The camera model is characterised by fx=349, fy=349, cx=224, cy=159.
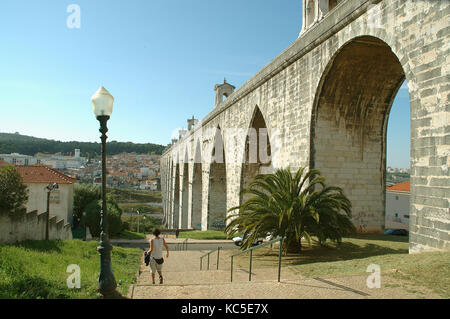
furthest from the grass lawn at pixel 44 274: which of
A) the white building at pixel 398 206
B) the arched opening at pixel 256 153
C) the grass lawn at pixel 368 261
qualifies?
the white building at pixel 398 206

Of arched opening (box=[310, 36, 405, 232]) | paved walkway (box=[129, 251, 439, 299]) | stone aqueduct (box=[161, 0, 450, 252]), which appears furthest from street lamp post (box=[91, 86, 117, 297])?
arched opening (box=[310, 36, 405, 232])

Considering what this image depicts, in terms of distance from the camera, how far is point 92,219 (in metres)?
23.9

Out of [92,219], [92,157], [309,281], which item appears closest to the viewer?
[309,281]

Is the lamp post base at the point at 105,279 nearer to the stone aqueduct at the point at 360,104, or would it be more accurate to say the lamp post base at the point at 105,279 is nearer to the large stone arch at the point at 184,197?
the stone aqueduct at the point at 360,104

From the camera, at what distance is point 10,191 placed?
34.6 ft

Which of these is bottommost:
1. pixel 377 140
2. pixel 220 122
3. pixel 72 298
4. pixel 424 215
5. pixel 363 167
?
pixel 72 298

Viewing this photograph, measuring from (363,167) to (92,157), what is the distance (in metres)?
140

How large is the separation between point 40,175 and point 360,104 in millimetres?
22005

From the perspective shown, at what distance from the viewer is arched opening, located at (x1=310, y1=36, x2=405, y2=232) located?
10.0 meters

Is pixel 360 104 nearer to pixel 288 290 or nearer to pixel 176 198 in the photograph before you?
pixel 288 290

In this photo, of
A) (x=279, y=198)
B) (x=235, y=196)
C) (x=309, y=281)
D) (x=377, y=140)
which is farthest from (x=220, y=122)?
(x=309, y=281)

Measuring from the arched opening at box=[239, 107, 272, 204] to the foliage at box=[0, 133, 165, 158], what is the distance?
11278cm

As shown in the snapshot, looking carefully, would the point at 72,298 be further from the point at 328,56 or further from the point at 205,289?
the point at 328,56

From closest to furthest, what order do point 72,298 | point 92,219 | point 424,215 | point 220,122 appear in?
point 72,298 → point 424,215 → point 220,122 → point 92,219
